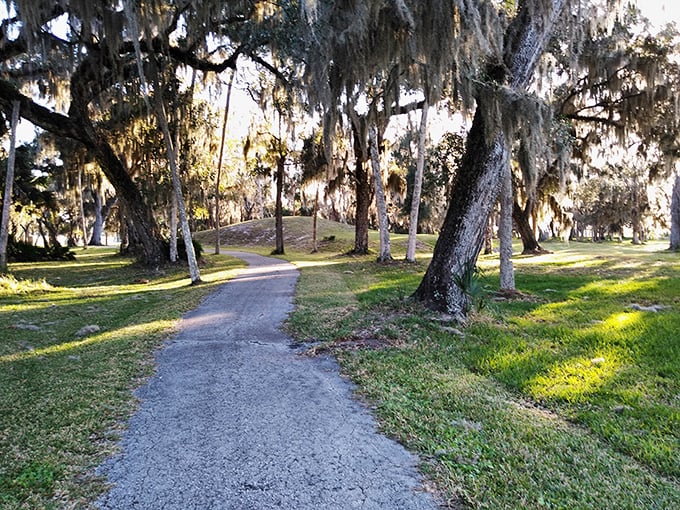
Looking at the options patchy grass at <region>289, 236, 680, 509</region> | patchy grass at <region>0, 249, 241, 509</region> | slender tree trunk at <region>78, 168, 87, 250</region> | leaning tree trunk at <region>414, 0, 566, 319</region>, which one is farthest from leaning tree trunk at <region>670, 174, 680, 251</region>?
slender tree trunk at <region>78, 168, 87, 250</region>

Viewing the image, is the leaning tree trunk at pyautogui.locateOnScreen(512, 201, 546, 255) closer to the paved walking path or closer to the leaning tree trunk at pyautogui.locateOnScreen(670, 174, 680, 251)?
the leaning tree trunk at pyautogui.locateOnScreen(670, 174, 680, 251)

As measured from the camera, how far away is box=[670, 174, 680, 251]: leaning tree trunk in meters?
19.9

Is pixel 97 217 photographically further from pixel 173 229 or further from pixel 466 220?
pixel 466 220

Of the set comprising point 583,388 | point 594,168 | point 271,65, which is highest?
point 271,65

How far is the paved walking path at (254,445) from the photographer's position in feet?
8.36

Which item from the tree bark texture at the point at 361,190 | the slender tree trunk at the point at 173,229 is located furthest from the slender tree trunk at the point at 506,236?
the slender tree trunk at the point at 173,229

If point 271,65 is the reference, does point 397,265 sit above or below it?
below

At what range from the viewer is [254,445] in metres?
3.15

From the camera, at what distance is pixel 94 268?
18.9 m

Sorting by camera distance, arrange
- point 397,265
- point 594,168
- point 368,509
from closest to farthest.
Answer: point 368,509 → point 397,265 → point 594,168

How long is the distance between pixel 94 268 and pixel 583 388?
63.6 ft

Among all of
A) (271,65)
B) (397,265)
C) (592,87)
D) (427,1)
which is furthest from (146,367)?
(592,87)

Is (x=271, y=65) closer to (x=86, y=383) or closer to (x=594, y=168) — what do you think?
(x=86, y=383)

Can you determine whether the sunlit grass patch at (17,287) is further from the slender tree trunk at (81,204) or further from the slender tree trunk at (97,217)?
the slender tree trunk at (97,217)
